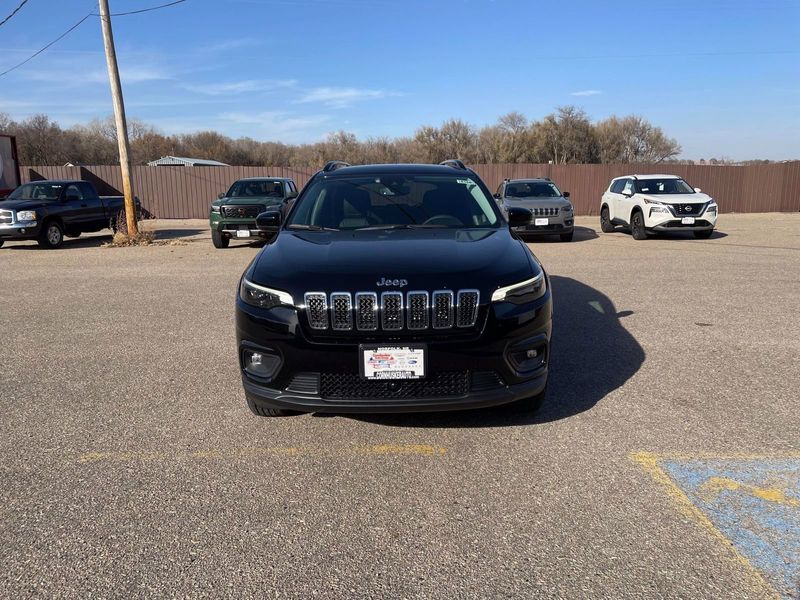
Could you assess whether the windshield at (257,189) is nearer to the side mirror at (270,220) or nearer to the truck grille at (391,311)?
the side mirror at (270,220)

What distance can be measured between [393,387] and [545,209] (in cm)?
1261

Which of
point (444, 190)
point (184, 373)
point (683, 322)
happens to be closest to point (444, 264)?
point (444, 190)

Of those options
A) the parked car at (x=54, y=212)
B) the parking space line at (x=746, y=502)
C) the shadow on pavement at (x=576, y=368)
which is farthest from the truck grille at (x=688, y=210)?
the parked car at (x=54, y=212)

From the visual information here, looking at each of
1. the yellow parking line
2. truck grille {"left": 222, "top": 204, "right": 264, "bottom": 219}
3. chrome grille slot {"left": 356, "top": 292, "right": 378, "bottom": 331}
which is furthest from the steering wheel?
truck grille {"left": 222, "top": 204, "right": 264, "bottom": 219}

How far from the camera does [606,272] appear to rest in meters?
10.4

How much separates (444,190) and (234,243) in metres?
12.5

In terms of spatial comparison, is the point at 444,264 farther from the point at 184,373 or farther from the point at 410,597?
the point at 184,373

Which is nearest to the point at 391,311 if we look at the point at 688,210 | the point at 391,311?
the point at 391,311

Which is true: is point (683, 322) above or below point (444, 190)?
below

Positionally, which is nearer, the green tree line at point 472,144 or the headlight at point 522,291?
the headlight at point 522,291

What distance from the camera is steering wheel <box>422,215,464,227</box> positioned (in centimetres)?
481

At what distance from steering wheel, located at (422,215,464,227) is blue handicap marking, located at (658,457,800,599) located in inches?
88.9

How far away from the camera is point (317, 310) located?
3480mm

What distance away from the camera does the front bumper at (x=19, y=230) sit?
1476 centimetres
